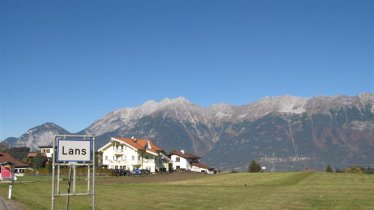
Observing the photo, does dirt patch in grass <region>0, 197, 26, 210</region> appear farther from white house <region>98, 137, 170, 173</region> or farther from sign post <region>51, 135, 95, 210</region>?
white house <region>98, 137, 170, 173</region>

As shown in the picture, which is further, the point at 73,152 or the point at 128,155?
the point at 128,155

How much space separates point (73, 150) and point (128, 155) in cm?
9001

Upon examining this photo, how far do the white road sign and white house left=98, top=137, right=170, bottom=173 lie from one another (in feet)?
288

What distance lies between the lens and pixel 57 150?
21219 millimetres

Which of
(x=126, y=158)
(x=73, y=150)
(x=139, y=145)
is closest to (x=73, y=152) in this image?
(x=73, y=150)

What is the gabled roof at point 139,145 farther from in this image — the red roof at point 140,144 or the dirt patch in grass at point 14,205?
the dirt patch in grass at point 14,205

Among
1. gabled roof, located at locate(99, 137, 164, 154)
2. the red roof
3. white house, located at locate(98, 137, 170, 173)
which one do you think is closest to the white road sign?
white house, located at locate(98, 137, 170, 173)

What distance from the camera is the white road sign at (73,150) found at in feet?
69.5

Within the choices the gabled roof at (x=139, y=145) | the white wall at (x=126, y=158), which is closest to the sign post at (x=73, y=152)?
the gabled roof at (x=139, y=145)

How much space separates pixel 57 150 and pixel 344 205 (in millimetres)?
18017

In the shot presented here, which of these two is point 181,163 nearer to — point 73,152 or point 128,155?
point 128,155

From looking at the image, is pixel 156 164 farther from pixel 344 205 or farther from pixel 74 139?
pixel 74 139

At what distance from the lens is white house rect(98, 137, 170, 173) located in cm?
11012

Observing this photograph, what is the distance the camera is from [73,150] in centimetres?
2139
